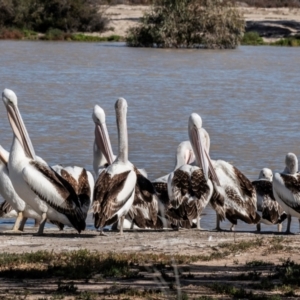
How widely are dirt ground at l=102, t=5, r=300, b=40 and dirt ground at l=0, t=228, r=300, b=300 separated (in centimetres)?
4502

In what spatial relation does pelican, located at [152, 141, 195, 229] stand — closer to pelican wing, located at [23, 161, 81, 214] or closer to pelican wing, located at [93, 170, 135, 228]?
pelican wing, located at [93, 170, 135, 228]

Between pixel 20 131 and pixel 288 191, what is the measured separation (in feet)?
8.81

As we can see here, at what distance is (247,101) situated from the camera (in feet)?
85.5

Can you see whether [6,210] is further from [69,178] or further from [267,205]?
[267,205]

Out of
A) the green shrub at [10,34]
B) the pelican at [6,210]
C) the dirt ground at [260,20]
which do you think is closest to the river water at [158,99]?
the pelican at [6,210]

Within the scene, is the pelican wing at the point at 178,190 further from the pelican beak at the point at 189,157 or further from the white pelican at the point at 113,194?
the pelican beak at the point at 189,157

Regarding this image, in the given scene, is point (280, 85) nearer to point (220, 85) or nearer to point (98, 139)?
point (220, 85)

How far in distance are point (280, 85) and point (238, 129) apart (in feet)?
37.4

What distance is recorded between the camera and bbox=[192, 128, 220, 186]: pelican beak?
1000 centimetres

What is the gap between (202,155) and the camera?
10.7m

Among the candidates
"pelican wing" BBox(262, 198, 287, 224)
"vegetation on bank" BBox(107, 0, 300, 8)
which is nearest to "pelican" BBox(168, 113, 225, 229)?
"pelican wing" BBox(262, 198, 287, 224)

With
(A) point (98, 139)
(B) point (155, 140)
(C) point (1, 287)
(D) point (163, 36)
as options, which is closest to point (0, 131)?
(B) point (155, 140)

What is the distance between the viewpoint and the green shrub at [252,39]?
52094 mm

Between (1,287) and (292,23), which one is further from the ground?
(1,287)
